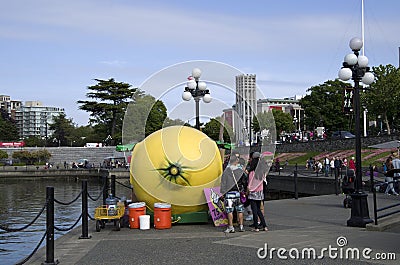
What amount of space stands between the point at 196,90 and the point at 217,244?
9.63 metres

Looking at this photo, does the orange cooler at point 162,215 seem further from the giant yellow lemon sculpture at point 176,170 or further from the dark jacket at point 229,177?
the dark jacket at point 229,177

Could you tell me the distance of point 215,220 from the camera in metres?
13.4

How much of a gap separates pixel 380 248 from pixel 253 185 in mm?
3776

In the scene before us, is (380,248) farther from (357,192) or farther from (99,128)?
(99,128)

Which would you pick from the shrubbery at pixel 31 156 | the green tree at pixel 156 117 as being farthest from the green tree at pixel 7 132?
the green tree at pixel 156 117

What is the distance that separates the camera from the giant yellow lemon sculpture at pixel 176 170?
43.4ft

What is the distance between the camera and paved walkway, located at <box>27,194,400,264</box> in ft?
→ 30.7

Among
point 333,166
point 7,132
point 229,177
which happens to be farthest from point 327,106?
point 7,132

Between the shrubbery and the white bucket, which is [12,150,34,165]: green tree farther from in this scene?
the white bucket

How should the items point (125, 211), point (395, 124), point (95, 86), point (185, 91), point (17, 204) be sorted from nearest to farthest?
1. point (125, 211)
2. point (185, 91)
3. point (17, 204)
4. point (395, 124)
5. point (95, 86)

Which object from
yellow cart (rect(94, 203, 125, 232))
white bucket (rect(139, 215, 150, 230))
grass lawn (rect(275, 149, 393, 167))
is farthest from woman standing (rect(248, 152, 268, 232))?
grass lawn (rect(275, 149, 393, 167))

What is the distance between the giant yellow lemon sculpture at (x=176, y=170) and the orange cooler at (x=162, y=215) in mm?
295

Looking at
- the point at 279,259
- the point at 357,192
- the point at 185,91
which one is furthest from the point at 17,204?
the point at 279,259

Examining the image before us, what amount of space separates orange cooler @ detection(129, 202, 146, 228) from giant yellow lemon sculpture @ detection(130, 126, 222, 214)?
342 millimetres
